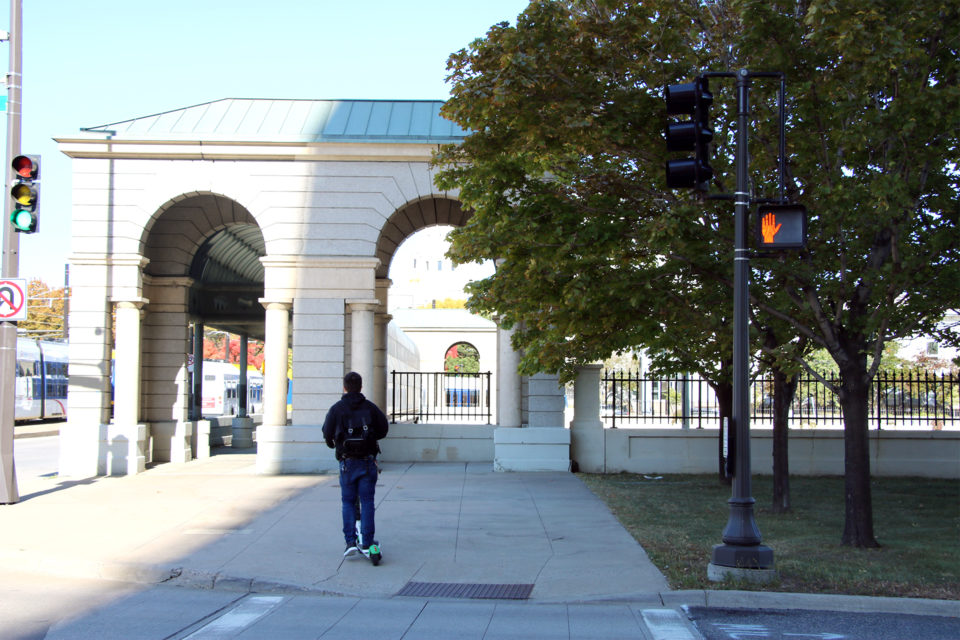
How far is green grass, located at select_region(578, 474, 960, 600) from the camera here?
8.37 m

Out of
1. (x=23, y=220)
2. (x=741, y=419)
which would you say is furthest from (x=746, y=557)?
(x=23, y=220)

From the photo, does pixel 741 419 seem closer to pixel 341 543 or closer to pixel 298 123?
pixel 341 543

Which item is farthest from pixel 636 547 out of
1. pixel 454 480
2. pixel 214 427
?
pixel 214 427

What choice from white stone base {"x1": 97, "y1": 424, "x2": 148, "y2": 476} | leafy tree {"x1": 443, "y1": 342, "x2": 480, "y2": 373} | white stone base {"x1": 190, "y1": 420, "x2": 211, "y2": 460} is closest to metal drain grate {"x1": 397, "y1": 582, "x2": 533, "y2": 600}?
white stone base {"x1": 97, "y1": 424, "x2": 148, "y2": 476}

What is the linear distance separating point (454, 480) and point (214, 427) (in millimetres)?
13016

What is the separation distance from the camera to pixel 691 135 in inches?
332

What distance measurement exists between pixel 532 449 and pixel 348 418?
370 inches


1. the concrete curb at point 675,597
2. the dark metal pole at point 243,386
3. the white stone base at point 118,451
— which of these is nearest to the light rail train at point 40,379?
the dark metal pole at point 243,386

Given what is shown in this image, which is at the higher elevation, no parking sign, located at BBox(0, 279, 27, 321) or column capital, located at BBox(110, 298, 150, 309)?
column capital, located at BBox(110, 298, 150, 309)

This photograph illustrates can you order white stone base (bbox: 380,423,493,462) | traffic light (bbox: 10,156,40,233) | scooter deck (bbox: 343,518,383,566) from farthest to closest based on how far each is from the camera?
1. white stone base (bbox: 380,423,493,462)
2. traffic light (bbox: 10,156,40,233)
3. scooter deck (bbox: 343,518,383,566)

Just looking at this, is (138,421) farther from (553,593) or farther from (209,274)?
(553,593)

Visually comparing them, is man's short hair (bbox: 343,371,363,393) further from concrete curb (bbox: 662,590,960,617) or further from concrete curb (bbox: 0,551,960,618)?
concrete curb (bbox: 662,590,960,617)

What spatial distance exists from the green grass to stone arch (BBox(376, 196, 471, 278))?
7.62 m

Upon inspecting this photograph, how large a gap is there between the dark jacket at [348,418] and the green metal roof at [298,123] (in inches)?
395
